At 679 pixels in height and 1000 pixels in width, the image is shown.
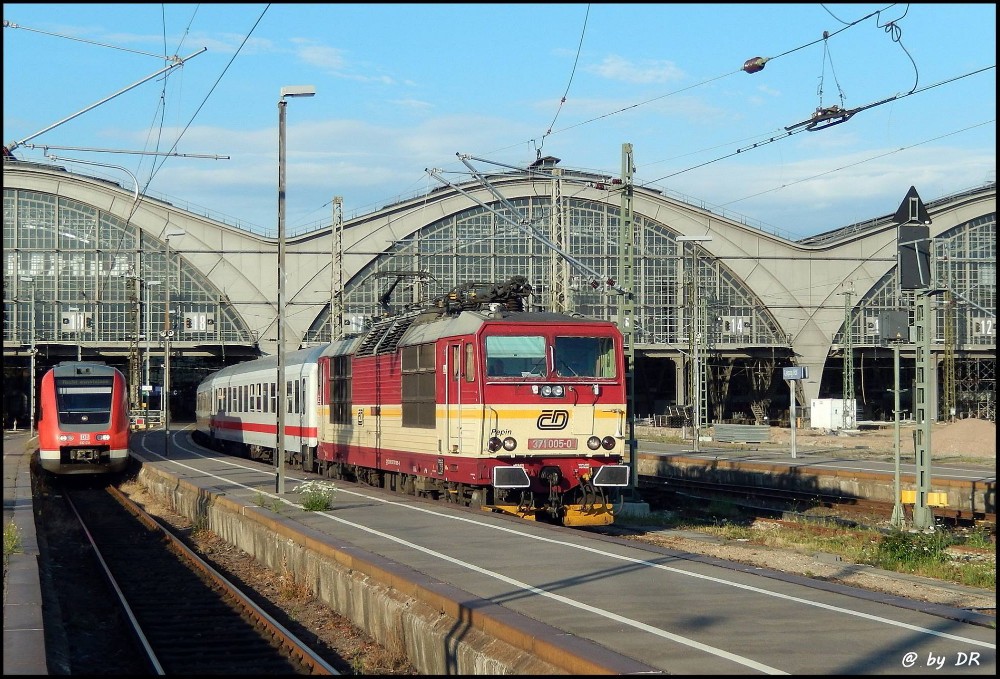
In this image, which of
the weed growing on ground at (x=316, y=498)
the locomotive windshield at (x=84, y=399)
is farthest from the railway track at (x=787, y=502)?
the locomotive windshield at (x=84, y=399)

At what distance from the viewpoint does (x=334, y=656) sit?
11.8 meters

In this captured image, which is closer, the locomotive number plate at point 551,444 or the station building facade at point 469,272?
the locomotive number plate at point 551,444

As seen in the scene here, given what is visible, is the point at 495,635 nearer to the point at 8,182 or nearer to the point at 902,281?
the point at 902,281

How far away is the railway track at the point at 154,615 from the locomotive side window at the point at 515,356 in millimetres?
5693

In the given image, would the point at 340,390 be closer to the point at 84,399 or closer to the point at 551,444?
the point at 84,399

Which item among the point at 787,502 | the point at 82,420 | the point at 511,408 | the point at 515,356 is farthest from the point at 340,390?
the point at 787,502

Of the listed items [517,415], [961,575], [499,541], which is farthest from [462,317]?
[961,575]

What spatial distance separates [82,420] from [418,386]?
1583 cm

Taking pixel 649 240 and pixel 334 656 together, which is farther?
pixel 649 240

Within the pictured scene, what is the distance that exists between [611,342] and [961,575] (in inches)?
291

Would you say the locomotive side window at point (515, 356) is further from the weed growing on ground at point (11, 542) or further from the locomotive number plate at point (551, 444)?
the weed growing on ground at point (11, 542)

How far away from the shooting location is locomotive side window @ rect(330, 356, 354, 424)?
1109 inches

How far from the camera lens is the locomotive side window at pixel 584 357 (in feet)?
65.0

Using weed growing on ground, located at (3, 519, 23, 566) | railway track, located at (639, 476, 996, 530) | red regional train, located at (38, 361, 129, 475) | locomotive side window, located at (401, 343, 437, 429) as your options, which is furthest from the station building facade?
weed growing on ground, located at (3, 519, 23, 566)
